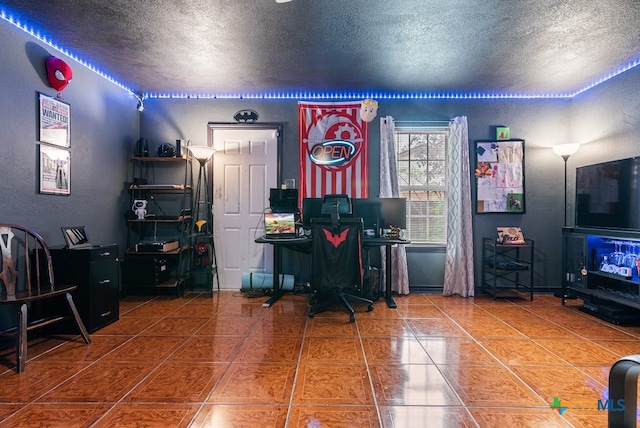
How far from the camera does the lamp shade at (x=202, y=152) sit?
417cm

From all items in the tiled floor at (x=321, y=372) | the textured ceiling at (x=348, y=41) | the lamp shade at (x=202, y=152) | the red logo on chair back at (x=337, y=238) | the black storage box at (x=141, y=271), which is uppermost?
the textured ceiling at (x=348, y=41)

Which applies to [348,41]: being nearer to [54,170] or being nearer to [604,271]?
[54,170]

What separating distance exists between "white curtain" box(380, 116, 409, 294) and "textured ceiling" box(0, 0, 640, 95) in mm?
543

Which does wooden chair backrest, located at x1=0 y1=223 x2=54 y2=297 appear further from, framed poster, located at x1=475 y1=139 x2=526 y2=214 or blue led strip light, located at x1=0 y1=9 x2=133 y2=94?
framed poster, located at x1=475 y1=139 x2=526 y2=214

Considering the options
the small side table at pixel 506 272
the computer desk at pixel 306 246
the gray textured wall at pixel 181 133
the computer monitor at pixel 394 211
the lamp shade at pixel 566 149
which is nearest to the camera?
the gray textured wall at pixel 181 133

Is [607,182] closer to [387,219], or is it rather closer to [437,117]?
[437,117]

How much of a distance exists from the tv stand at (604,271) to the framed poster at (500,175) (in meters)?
0.75

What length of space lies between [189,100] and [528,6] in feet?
13.2

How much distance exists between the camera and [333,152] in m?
4.54

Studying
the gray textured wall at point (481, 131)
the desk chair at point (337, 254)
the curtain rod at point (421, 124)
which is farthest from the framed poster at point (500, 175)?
the desk chair at point (337, 254)

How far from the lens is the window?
4688 millimetres

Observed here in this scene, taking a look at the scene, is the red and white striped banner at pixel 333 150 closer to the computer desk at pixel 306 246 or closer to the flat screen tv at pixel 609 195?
the computer desk at pixel 306 246

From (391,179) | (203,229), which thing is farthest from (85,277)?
(391,179)

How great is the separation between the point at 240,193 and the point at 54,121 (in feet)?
6.97
